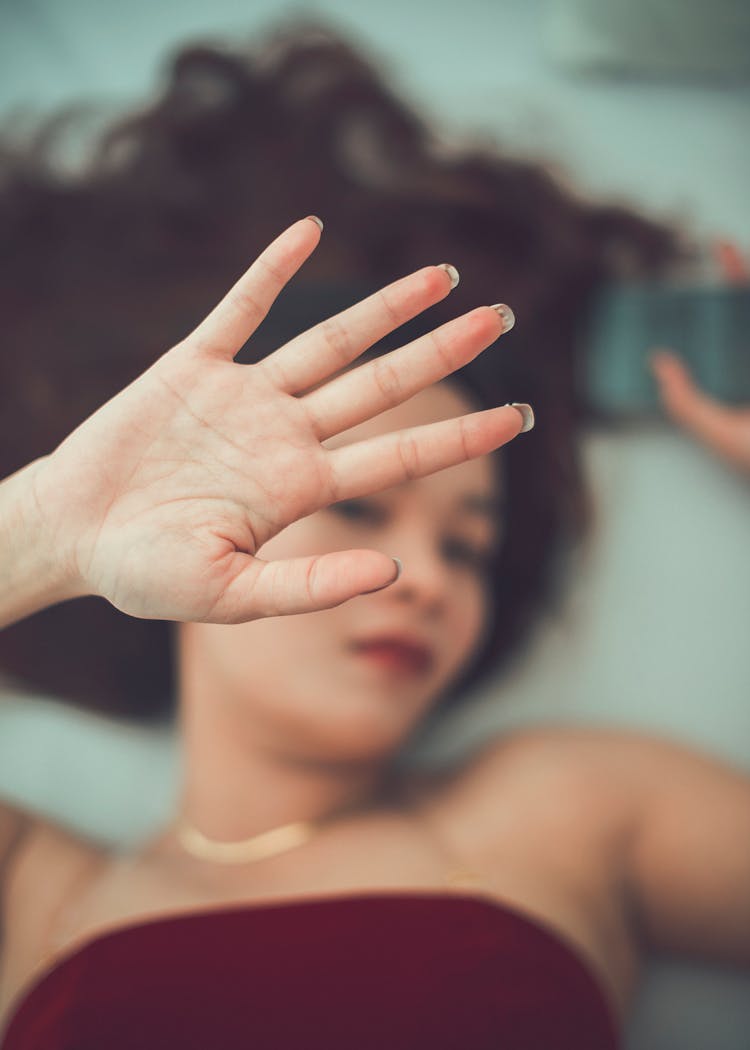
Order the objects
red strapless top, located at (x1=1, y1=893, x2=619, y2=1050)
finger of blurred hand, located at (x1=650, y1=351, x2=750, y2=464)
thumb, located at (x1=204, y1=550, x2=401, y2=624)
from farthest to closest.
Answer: finger of blurred hand, located at (x1=650, y1=351, x2=750, y2=464) → red strapless top, located at (x1=1, y1=893, x2=619, y2=1050) → thumb, located at (x1=204, y1=550, x2=401, y2=624)

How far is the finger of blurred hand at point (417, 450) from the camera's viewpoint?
56cm

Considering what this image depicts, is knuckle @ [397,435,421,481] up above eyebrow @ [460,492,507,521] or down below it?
above

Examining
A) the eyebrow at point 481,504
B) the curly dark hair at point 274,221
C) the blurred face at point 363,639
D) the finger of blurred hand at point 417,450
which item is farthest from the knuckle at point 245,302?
the curly dark hair at point 274,221

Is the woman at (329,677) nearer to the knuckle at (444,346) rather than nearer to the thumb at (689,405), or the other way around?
the knuckle at (444,346)

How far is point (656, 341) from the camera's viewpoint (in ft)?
3.56

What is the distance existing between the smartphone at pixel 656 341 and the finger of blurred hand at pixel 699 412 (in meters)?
0.01

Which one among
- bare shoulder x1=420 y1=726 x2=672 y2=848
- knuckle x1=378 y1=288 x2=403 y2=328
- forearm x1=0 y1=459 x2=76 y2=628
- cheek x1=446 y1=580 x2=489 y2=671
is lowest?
bare shoulder x1=420 y1=726 x2=672 y2=848

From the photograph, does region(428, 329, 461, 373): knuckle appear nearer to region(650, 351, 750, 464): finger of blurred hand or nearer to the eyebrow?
the eyebrow

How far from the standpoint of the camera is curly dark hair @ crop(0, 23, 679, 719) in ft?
3.59

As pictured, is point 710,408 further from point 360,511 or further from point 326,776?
point 326,776

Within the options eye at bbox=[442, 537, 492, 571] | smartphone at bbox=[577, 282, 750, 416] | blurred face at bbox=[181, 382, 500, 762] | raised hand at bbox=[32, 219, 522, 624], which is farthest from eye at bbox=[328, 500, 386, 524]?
smartphone at bbox=[577, 282, 750, 416]

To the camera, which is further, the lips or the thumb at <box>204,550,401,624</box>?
the lips

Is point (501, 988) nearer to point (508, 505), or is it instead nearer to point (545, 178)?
point (508, 505)

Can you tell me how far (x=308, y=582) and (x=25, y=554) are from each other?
24 cm
